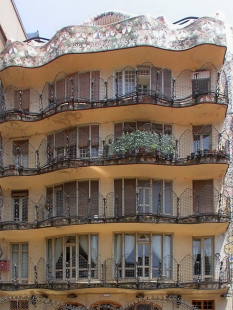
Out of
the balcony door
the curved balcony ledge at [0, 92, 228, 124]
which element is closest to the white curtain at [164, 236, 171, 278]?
the balcony door

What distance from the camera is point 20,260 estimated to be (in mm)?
26000

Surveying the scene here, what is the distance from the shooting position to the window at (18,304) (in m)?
25.2

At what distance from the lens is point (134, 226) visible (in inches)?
919

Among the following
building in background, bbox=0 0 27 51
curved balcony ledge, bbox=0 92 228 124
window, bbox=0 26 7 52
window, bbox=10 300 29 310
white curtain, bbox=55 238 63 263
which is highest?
building in background, bbox=0 0 27 51

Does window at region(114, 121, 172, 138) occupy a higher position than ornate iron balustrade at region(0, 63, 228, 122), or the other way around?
ornate iron balustrade at region(0, 63, 228, 122)

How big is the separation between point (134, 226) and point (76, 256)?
316cm

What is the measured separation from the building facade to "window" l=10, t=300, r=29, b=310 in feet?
0.18

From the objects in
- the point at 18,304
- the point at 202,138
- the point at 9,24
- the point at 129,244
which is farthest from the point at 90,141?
the point at 9,24

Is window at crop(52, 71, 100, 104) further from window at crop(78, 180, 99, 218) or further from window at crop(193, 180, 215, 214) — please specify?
window at crop(193, 180, 215, 214)

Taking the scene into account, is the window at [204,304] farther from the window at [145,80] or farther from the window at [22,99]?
the window at [22,99]

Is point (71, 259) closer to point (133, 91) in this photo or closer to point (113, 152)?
point (113, 152)

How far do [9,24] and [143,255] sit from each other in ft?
54.5

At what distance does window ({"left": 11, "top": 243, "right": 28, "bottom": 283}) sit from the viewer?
25.7 meters

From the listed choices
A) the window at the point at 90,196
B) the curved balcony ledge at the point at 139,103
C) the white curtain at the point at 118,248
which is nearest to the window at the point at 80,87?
the curved balcony ledge at the point at 139,103
